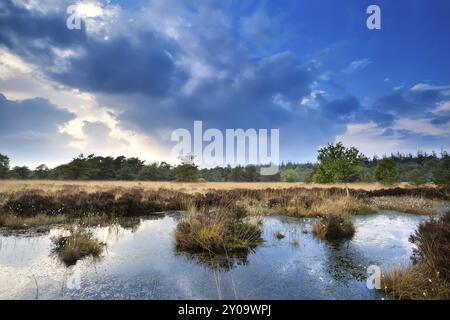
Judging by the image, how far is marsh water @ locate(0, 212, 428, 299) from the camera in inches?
207

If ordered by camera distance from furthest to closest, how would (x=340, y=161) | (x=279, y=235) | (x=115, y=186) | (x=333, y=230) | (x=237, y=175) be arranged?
(x=237, y=175), (x=115, y=186), (x=340, y=161), (x=333, y=230), (x=279, y=235)

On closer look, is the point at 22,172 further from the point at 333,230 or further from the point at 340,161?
the point at 333,230

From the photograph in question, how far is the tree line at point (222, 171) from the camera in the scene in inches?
945

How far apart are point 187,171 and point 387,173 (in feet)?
107

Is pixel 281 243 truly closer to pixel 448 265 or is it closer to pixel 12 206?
pixel 448 265

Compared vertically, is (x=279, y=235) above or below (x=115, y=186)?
below

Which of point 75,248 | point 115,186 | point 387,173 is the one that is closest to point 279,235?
point 75,248

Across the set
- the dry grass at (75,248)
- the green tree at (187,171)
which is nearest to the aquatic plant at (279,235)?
the dry grass at (75,248)

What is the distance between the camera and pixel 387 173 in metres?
41.2

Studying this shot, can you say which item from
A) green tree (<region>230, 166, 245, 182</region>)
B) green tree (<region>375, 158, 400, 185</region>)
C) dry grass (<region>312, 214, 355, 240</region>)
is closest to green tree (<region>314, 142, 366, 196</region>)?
dry grass (<region>312, 214, 355, 240</region>)

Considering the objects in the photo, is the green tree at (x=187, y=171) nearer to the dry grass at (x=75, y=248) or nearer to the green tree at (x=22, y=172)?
the green tree at (x=22, y=172)

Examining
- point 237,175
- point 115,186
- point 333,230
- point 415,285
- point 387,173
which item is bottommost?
point 415,285

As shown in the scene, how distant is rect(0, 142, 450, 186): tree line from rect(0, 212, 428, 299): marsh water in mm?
14652

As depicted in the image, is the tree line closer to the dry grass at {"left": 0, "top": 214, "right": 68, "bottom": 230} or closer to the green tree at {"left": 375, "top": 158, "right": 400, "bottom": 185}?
the green tree at {"left": 375, "top": 158, "right": 400, "bottom": 185}
